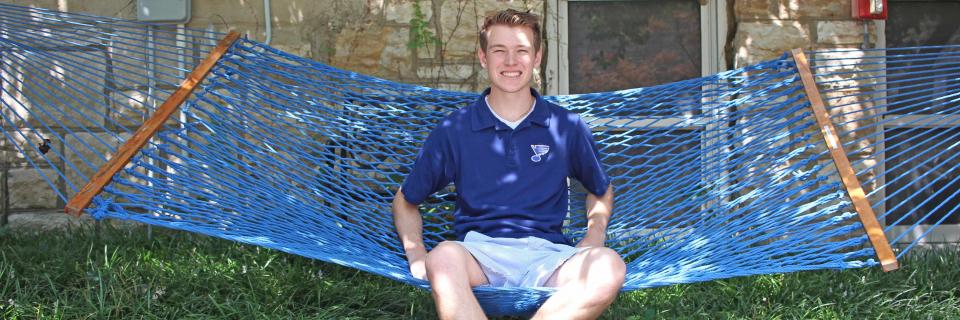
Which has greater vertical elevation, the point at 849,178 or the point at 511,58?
the point at 511,58

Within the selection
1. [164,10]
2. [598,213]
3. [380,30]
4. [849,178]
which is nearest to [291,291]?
[598,213]

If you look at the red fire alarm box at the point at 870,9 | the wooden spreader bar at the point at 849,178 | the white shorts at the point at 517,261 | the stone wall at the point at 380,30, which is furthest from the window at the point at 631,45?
the white shorts at the point at 517,261

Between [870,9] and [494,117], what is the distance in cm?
163

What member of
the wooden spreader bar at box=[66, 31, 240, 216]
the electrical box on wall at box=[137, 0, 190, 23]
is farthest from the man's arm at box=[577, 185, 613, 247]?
the electrical box on wall at box=[137, 0, 190, 23]

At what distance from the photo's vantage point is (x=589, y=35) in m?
3.41

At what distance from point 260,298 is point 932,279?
1.89 metres

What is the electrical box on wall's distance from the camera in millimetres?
3262

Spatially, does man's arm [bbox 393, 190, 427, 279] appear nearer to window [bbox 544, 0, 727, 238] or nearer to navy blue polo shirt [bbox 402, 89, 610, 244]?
navy blue polo shirt [bbox 402, 89, 610, 244]

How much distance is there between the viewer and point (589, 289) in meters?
1.80

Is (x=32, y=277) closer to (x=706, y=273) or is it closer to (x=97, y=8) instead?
(x=97, y=8)

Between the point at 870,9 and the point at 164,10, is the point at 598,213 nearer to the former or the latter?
the point at 870,9

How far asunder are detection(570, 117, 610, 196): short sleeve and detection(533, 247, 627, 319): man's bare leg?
0.37 meters

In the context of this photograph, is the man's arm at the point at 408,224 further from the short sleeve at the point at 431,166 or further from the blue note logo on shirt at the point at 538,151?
the blue note logo on shirt at the point at 538,151

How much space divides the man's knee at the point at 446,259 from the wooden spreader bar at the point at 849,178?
89cm
